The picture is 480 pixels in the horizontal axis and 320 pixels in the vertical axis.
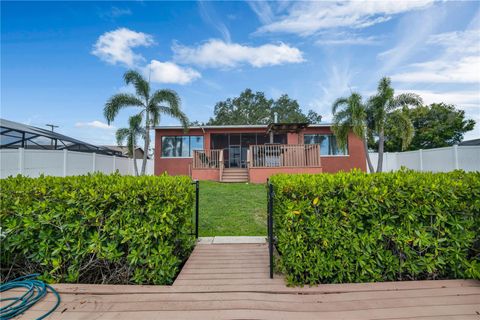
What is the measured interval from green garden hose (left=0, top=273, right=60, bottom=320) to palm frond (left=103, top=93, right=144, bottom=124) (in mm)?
11461

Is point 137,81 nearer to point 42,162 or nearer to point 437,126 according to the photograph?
point 42,162

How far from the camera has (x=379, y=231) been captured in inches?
82.0

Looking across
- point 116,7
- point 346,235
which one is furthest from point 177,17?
point 346,235

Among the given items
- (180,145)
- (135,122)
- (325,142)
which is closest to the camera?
(135,122)

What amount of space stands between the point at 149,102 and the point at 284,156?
857 centimetres

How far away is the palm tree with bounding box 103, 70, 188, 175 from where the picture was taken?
1233 cm

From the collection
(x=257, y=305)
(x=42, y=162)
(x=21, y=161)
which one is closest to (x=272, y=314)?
(x=257, y=305)

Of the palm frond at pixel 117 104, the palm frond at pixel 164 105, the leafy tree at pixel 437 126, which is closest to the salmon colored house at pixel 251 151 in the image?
the palm frond at pixel 164 105

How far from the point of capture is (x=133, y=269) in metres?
2.19

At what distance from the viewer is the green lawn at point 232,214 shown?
4057mm

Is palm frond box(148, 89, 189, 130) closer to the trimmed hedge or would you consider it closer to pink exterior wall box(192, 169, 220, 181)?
pink exterior wall box(192, 169, 220, 181)

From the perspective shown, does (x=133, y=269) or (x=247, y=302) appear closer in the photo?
(x=247, y=302)

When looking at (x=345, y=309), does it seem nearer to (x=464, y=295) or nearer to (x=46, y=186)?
(x=464, y=295)

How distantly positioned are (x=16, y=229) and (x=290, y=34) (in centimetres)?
1230
